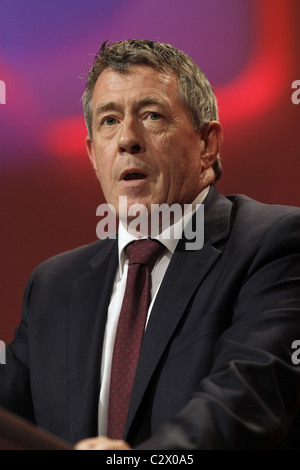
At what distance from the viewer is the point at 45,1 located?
7.47ft

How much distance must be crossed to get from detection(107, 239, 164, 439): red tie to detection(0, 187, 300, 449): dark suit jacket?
0.05 meters

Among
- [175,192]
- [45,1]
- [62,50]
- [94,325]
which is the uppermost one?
[45,1]

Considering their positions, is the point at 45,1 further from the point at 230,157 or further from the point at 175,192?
the point at 175,192

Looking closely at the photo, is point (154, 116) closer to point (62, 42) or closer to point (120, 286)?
point (120, 286)

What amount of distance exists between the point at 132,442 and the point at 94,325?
12.5 inches

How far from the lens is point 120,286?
176 centimetres

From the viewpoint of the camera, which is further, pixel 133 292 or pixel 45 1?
pixel 45 1

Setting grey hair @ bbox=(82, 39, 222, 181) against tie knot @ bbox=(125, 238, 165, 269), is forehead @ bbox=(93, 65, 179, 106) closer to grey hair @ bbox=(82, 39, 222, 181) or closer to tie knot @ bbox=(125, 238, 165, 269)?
grey hair @ bbox=(82, 39, 222, 181)

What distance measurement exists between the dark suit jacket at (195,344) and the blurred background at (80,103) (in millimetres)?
376

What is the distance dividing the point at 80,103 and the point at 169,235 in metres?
0.71

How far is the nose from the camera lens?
1712mm

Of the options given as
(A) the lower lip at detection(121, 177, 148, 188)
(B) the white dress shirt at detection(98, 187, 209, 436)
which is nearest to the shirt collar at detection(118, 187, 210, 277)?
(B) the white dress shirt at detection(98, 187, 209, 436)
